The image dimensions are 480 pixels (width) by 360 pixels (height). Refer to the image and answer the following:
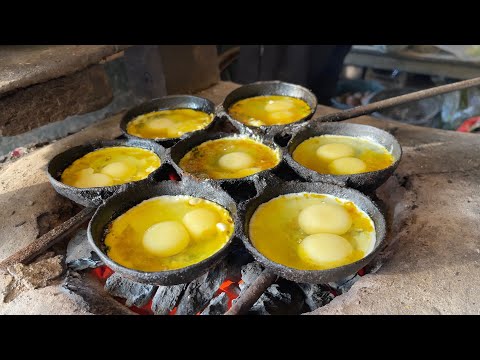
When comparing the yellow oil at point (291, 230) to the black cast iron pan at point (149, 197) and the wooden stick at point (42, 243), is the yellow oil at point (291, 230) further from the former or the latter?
the wooden stick at point (42, 243)

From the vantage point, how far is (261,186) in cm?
305

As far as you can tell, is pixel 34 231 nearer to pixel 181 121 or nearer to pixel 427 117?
pixel 181 121

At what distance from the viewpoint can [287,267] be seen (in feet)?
7.80

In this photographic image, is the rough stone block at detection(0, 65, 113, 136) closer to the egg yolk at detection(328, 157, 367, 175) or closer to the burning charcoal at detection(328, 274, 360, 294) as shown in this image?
the egg yolk at detection(328, 157, 367, 175)

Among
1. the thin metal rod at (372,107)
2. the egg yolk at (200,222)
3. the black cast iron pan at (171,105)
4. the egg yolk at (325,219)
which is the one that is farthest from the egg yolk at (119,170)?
the thin metal rod at (372,107)

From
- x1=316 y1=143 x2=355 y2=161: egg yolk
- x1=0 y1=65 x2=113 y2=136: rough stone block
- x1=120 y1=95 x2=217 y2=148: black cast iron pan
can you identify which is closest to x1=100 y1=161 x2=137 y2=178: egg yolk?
x1=120 y1=95 x2=217 y2=148: black cast iron pan

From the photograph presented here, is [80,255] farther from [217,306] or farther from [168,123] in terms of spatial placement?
[168,123]

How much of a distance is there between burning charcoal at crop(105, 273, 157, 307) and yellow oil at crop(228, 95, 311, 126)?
5.71 feet

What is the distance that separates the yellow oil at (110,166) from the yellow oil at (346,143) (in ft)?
3.86

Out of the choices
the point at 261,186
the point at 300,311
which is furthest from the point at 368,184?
the point at 300,311

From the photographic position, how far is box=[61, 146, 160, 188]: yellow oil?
3352mm

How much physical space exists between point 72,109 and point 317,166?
8.02 ft

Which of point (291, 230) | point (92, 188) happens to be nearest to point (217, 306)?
point (291, 230)

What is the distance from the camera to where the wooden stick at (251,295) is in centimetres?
233
